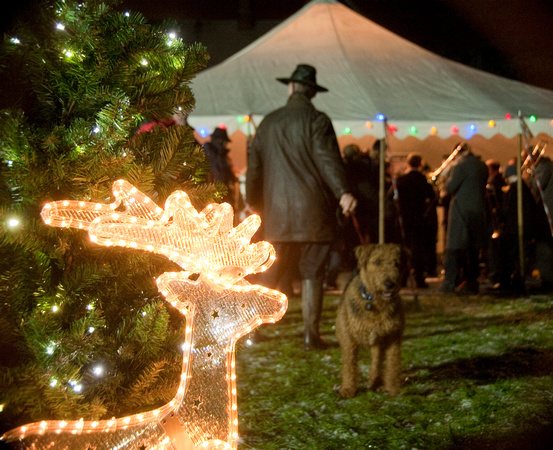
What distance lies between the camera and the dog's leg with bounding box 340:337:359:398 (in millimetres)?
3504

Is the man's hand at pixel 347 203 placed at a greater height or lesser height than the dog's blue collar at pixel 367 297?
greater

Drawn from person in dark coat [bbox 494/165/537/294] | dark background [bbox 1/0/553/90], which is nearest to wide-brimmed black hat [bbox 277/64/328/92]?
person in dark coat [bbox 494/165/537/294]

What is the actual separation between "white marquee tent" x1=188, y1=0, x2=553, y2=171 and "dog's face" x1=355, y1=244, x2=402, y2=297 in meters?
3.32

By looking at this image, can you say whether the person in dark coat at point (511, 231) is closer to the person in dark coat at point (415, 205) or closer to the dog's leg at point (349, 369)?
the person in dark coat at point (415, 205)

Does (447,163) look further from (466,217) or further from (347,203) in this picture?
(347,203)

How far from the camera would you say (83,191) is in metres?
1.77

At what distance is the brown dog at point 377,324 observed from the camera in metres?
3.53

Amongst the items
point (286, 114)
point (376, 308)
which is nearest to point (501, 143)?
point (286, 114)

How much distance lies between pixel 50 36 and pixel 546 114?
21.4 ft

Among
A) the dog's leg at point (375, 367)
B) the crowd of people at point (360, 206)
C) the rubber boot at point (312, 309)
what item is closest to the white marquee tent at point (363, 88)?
the crowd of people at point (360, 206)

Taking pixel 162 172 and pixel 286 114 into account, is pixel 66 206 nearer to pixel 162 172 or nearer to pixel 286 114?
pixel 162 172

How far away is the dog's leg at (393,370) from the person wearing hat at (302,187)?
4.00 ft

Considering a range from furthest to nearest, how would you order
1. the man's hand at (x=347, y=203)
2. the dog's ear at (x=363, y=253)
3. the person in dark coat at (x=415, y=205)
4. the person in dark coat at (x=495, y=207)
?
1. the person in dark coat at (x=495, y=207)
2. the person in dark coat at (x=415, y=205)
3. the man's hand at (x=347, y=203)
4. the dog's ear at (x=363, y=253)

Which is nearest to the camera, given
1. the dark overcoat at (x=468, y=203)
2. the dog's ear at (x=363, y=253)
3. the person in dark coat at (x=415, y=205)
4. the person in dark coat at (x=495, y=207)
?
the dog's ear at (x=363, y=253)
